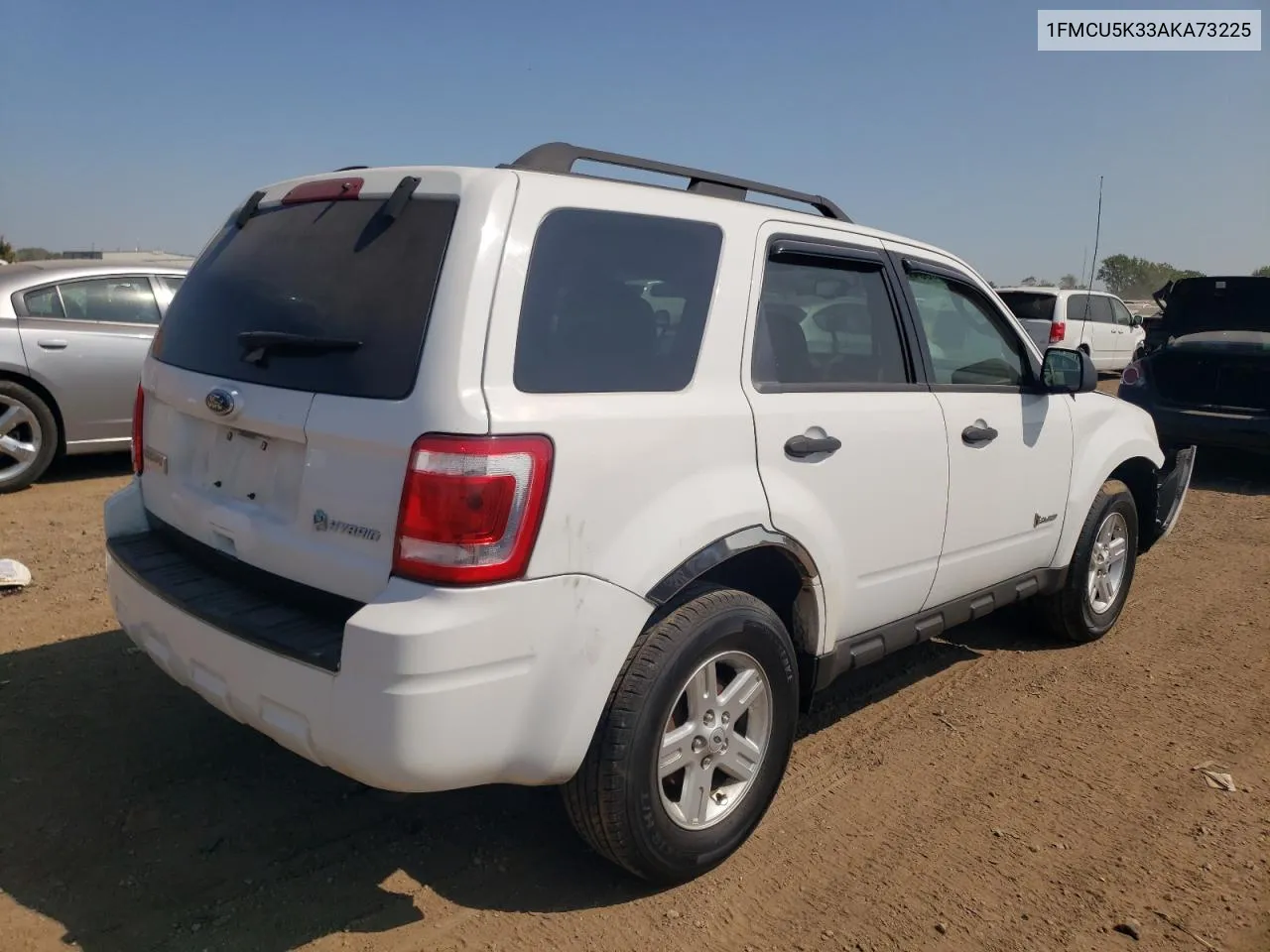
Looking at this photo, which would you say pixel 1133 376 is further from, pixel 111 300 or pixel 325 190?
pixel 111 300

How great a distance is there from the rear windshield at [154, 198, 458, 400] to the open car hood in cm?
878

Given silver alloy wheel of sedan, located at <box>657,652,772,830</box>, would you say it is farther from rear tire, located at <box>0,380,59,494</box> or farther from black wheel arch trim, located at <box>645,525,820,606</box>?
rear tire, located at <box>0,380,59,494</box>

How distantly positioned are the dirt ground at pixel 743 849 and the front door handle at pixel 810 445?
1.21 meters

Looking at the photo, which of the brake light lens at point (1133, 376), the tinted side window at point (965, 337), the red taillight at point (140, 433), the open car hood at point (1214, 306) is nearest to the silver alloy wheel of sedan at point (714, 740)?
the tinted side window at point (965, 337)

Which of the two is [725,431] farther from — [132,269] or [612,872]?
[132,269]

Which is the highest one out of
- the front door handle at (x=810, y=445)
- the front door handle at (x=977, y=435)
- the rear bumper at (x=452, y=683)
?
the front door handle at (x=810, y=445)

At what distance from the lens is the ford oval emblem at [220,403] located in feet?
8.57

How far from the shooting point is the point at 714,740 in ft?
9.19

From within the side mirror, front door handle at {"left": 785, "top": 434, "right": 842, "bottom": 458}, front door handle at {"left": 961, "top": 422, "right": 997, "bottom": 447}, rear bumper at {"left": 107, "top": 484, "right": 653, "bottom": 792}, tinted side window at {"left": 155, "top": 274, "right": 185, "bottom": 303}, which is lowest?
rear bumper at {"left": 107, "top": 484, "right": 653, "bottom": 792}

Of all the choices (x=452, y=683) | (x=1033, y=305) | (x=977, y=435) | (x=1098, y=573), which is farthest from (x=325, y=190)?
(x=1033, y=305)

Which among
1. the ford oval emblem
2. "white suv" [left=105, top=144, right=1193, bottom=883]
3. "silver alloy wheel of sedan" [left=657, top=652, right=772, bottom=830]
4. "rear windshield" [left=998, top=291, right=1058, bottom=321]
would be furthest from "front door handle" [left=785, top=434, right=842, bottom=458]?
"rear windshield" [left=998, top=291, right=1058, bottom=321]

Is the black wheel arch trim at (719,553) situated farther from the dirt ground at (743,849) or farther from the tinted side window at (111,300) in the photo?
the tinted side window at (111,300)

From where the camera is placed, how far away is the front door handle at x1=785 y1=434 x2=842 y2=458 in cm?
292

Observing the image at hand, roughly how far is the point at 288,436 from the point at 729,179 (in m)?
1.63
